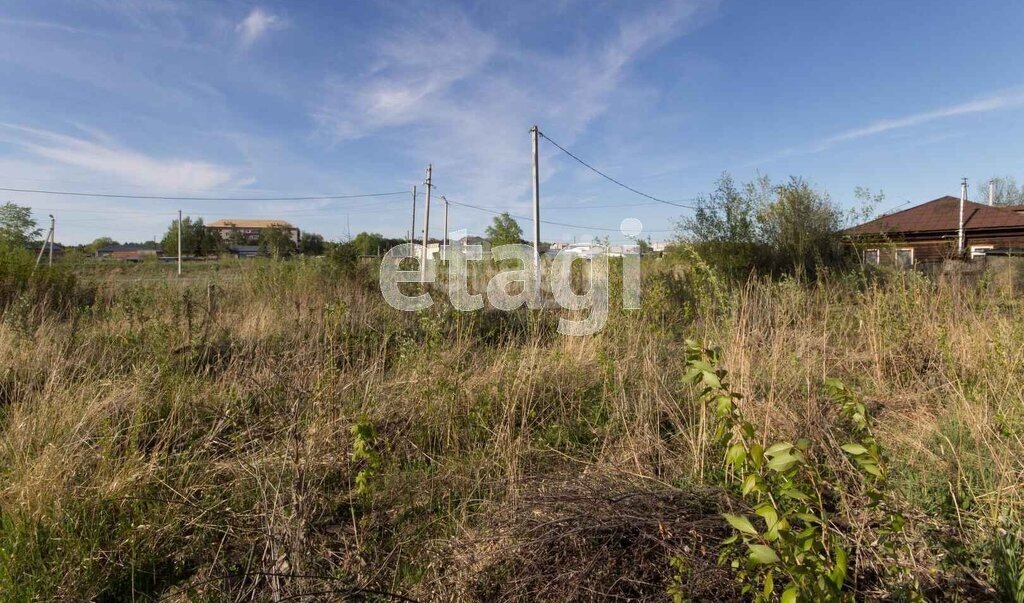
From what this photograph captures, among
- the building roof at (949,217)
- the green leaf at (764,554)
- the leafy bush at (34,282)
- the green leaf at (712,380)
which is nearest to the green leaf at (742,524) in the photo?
the green leaf at (764,554)

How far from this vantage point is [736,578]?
1510mm

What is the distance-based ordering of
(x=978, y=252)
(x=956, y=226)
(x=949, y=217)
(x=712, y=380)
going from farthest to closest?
(x=949, y=217)
(x=956, y=226)
(x=978, y=252)
(x=712, y=380)

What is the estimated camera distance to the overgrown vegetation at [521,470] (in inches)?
61.0

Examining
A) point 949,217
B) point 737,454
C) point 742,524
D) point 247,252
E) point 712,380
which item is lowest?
point 742,524

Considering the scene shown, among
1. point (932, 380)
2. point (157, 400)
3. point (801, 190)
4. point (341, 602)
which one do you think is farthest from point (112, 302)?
point (801, 190)

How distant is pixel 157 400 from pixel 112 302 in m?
5.05

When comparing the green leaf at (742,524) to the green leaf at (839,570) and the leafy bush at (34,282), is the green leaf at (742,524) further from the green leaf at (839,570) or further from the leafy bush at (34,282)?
the leafy bush at (34,282)

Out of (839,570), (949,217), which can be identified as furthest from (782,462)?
(949,217)

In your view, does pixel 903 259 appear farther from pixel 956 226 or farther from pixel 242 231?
pixel 242 231

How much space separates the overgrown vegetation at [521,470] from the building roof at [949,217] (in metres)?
17.3

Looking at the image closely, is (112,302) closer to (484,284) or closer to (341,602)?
(484,284)

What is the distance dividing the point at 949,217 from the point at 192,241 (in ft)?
147

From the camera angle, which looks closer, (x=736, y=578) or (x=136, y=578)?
(x=736, y=578)

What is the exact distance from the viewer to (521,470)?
2.57 meters
